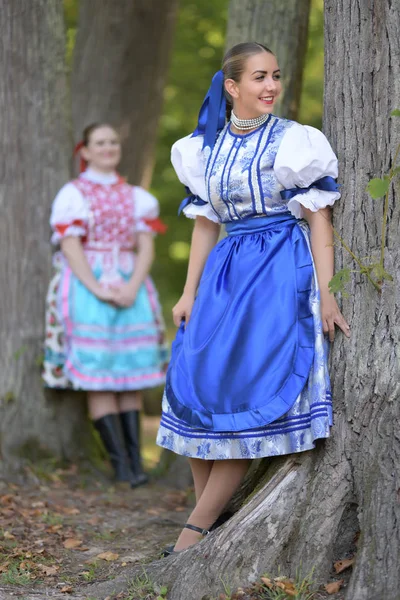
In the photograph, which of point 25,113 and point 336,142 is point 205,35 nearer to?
point 25,113

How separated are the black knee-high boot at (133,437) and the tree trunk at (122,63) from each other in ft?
7.31

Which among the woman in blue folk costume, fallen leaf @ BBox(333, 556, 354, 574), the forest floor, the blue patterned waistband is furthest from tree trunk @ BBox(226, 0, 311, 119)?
fallen leaf @ BBox(333, 556, 354, 574)

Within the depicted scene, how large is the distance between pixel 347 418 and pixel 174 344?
0.78 meters

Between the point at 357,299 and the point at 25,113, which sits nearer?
the point at 357,299

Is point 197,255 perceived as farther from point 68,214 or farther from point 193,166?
point 68,214

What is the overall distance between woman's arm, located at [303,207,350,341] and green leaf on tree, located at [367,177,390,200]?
1.07 ft

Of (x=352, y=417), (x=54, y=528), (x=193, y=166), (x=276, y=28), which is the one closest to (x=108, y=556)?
(x=54, y=528)

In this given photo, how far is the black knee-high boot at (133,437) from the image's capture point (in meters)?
5.34

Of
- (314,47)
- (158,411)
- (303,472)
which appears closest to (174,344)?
(303,472)

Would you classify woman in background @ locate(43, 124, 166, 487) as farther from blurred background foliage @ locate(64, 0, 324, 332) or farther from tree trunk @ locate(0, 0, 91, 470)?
blurred background foliage @ locate(64, 0, 324, 332)

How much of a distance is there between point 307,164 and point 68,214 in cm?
239

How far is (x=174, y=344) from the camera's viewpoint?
3469mm

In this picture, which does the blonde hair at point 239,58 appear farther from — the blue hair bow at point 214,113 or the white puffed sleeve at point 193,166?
the white puffed sleeve at point 193,166

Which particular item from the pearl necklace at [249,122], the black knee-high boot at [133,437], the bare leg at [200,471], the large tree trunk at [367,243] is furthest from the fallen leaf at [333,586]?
the black knee-high boot at [133,437]
